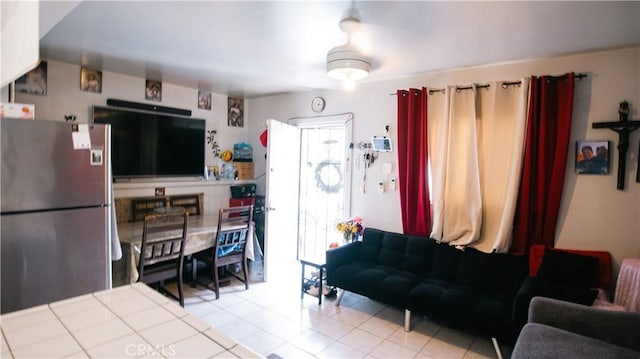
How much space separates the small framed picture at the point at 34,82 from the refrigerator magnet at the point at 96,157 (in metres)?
1.83

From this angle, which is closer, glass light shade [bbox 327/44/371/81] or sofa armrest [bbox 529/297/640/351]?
sofa armrest [bbox 529/297/640/351]

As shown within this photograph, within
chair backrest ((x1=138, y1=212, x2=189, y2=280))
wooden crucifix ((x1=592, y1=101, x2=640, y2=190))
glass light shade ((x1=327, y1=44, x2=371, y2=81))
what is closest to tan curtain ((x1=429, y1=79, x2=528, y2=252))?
wooden crucifix ((x1=592, y1=101, x2=640, y2=190))

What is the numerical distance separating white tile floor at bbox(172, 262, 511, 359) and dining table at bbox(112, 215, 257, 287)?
589mm

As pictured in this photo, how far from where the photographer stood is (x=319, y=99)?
173 inches

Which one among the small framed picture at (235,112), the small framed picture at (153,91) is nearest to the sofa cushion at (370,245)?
the small framed picture at (235,112)

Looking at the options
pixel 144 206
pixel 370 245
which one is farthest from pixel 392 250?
pixel 144 206

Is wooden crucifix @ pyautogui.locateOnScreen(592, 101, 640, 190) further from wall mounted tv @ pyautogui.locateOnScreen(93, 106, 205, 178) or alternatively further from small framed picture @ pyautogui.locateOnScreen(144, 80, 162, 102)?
small framed picture @ pyautogui.locateOnScreen(144, 80, 162, 102)

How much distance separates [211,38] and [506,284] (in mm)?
3265

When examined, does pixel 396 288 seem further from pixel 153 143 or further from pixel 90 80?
pixel 90 80

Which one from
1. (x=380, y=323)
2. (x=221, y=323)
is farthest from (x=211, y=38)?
(x=380, y=323)

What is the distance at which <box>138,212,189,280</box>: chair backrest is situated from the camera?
2936mm

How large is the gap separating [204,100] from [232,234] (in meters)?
2.14

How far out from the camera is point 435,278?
126 inches

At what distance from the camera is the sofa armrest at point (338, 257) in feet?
11.2
